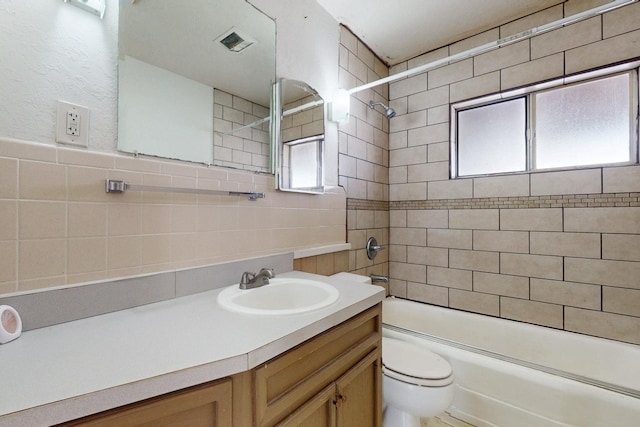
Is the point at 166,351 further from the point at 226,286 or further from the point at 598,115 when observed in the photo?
the point at 598,115

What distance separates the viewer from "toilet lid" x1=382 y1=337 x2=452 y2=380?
135cm

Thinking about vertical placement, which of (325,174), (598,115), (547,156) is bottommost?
(325,174)

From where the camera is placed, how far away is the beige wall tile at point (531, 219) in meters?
1.84

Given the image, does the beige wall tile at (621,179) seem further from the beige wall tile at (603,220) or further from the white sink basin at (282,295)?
the white sink basin at (282,295)

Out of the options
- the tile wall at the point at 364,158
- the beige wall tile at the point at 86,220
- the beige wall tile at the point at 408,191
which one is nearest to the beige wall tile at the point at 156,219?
Answer: the beige wall tile at the point at 86,220

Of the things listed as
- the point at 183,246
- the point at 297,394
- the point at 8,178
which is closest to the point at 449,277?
the point at 297,394

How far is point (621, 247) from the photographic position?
1660mm

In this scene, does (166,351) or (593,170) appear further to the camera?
(593,170)

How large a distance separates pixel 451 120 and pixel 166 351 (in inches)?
93.6

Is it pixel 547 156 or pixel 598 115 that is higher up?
pixel 598 115

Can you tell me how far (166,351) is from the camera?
631mm

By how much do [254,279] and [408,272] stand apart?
5.48 feet

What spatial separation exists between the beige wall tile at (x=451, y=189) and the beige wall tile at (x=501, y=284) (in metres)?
0.61

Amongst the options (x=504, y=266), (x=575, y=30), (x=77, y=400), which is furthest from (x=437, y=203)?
(x=77, y=400)
